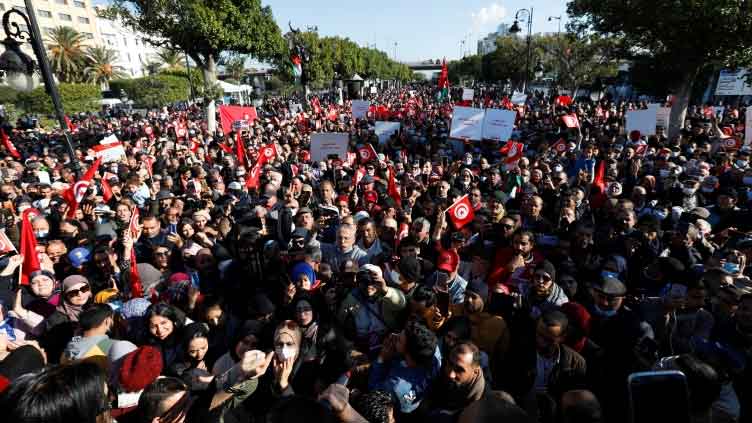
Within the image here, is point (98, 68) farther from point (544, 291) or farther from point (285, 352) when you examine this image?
point (544, 291)

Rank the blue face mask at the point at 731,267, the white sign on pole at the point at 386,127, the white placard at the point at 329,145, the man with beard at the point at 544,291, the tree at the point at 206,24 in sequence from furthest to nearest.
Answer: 1. the tree at the point at 206,24
2. the white sign on pole at the point at 386,127
3. the white placard at the point at 329,145
4. the blue face mask at the point at 731,267
5. the man with beard at the point at 544,291

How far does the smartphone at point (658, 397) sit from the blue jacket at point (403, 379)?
142cm

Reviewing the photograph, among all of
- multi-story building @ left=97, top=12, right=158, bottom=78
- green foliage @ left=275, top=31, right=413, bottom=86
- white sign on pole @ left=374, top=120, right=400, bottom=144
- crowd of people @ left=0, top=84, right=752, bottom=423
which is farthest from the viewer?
multi-story building @ left=97, top=12, right=158, bottom=78

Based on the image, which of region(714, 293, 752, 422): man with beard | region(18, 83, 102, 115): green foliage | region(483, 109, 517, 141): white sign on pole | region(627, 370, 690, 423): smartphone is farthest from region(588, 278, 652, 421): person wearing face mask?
region(18, 83, 102, 115): green foliage

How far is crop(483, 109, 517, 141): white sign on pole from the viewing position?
10.3 metres

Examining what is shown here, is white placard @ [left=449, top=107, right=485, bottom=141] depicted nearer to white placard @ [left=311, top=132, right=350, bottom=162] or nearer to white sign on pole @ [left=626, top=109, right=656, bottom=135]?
white placard @ [left=311, top=132, right=350, bottom=162]

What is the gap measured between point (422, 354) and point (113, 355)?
7.18 ft

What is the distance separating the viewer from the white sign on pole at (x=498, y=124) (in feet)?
33.7

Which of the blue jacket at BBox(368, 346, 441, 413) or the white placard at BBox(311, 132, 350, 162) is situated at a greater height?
the white placard at BBox(311, 132, 350, 162)

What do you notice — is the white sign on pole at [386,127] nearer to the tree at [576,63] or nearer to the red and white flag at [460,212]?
the red and white flag at [460,212]

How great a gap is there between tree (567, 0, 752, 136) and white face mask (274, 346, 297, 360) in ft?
41.3

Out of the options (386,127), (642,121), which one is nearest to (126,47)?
(386,127)

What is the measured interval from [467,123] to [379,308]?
27.2 ft

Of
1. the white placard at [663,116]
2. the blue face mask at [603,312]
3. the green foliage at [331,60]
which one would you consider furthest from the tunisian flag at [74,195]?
the green foliage at [331,60]
